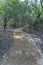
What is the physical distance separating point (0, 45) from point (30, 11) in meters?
11.2

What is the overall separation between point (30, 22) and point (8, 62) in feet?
47.6

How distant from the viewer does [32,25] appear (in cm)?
2508

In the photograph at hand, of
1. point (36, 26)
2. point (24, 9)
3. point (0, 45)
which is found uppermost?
point (24, 9)

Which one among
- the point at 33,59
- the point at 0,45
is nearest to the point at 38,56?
the point at 33,59

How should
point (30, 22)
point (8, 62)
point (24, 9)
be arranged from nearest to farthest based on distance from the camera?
1. point (8, 62)
2. point (24, 9)
3. point (30, 22)

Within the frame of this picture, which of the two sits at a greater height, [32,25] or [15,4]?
[15,4]

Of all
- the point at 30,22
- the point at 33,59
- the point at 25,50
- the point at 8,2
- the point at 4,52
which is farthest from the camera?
the point at 30,22

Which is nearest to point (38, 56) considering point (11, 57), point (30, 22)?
point (11, 57)

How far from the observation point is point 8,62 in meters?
9.42

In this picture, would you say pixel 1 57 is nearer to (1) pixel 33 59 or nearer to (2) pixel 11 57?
(2) pixel 11 57

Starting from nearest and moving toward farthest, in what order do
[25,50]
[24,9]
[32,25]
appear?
1. [25,50]
2. [24,9]
3. [32,25]

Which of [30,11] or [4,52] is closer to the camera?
[4,52]

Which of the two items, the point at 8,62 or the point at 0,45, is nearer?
the point at 8,62

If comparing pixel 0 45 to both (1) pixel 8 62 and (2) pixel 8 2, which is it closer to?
(1) pixel 8 62
